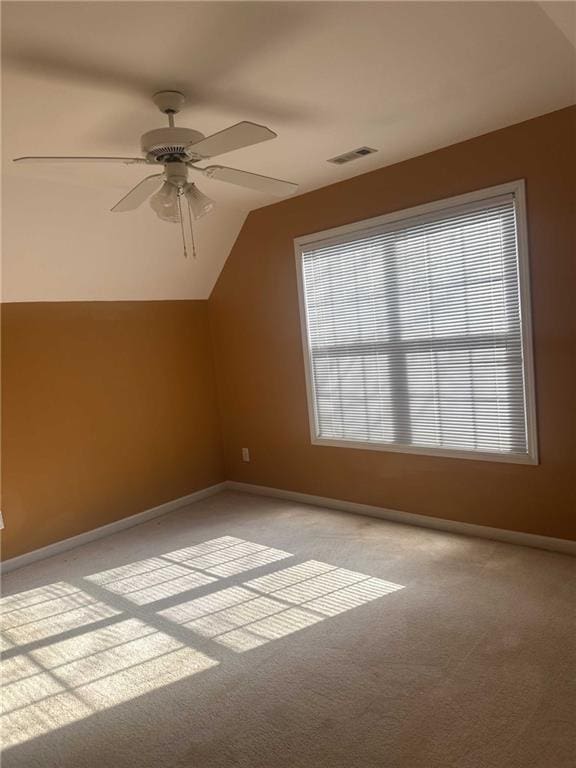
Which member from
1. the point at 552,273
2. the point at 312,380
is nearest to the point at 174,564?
the point at 312,380

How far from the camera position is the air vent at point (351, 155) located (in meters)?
3.29

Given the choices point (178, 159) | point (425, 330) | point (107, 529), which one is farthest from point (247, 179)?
point (107, 529)

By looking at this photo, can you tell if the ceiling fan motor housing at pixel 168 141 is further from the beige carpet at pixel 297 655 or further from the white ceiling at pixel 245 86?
the beige carpet at pixel 297 655

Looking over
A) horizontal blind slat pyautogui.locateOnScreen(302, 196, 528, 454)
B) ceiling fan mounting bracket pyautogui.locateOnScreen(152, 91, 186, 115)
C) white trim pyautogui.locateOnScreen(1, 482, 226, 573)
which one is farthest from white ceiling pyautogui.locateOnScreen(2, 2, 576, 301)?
white trim pyautogui.locateOnScreen(1, 482, 226, 573)

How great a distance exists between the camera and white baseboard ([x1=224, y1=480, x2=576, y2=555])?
330 cm

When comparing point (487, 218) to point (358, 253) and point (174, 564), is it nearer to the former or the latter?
point (358, 253)

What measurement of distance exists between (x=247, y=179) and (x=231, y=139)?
44cm

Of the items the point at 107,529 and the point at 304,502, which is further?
the point at 304,502

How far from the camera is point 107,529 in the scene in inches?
170

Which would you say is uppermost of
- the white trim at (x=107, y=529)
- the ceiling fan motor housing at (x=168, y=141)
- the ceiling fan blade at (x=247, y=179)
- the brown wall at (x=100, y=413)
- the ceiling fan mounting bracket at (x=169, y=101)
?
the ceiling fan mounting bracket at (x=169, y=101)

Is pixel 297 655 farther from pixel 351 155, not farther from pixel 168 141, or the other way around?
pixel 351 155

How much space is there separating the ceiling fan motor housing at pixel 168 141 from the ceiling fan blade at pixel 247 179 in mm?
158

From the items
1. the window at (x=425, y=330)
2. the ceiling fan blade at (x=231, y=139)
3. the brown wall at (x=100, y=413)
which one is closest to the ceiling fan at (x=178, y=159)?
the ceiling fan blade at (x=231, y=139)

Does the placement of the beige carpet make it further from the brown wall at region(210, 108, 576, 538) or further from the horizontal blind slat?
the horizontal blind slat
